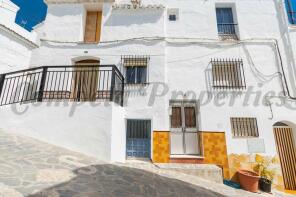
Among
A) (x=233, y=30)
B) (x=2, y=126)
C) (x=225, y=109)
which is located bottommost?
(x=2, y=126)

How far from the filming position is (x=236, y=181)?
7.31 metres

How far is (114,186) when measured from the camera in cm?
378

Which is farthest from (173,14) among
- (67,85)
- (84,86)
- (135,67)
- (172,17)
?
(67,85)

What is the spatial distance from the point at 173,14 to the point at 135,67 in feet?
12.3

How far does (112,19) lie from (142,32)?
68.8 inches

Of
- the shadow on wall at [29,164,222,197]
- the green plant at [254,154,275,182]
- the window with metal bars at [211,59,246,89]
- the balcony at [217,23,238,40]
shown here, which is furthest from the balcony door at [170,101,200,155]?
the balcony at [217,23,238,40]

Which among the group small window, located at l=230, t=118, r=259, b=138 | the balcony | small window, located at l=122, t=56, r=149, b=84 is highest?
the balcony

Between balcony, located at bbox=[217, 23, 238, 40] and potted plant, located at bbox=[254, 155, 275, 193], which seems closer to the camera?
potted plant, located at bbox=[254, 155, 275, 193]

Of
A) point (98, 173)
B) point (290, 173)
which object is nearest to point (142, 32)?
point (98, 173)

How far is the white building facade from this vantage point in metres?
7.63

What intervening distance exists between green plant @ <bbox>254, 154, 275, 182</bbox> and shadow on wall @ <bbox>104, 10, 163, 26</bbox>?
781 centimetres

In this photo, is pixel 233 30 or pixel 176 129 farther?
pixel 233 30

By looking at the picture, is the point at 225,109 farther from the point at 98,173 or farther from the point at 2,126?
the point at 2,126

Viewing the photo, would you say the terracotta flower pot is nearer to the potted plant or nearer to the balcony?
the potted plant
